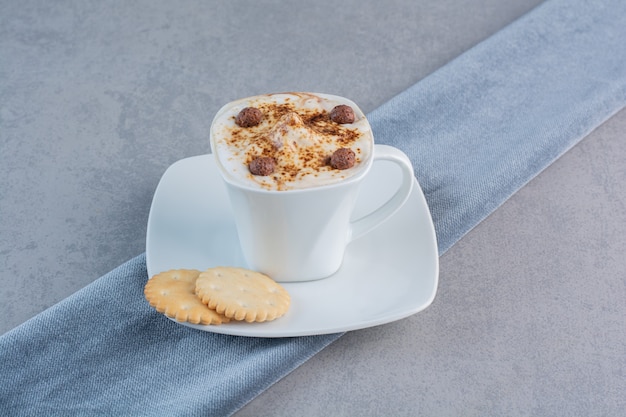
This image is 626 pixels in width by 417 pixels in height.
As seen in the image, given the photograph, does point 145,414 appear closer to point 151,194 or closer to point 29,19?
point 151,194

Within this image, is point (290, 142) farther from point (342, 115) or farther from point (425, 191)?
point (425, 191)

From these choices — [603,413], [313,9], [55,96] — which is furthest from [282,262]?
[313,9]

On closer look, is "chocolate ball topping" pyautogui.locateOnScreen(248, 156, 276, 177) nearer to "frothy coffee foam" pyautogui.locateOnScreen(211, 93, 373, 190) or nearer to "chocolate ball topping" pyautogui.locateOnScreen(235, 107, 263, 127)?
"frothy coffee foam" pyautogui.locateOnScreen(211, 93, 373, 190)

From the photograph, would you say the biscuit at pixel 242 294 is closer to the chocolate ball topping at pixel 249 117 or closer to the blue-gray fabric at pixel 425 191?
the blue-gray fabric at pixel 425 191

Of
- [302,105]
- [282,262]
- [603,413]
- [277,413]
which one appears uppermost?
[302,105]

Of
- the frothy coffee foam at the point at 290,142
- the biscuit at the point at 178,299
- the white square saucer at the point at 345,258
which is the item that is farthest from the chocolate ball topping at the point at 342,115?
the biscuit at the point at 178,299

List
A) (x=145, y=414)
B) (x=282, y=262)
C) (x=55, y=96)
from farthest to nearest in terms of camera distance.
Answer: (x=55, y=96), (x=282, y=262), (x=145, y=414)
